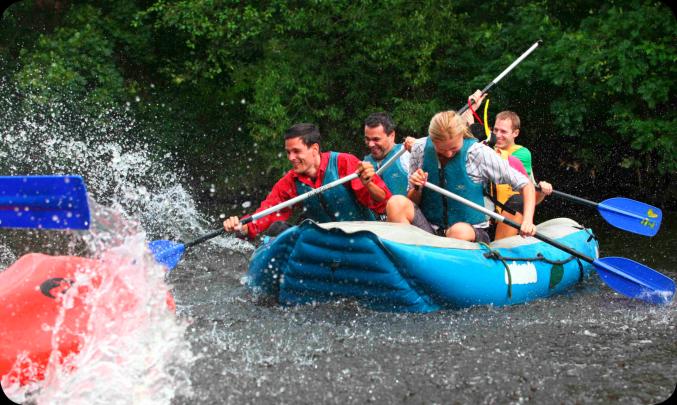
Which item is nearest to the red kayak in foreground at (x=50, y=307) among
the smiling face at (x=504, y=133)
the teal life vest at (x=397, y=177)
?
the teal life vest at (x=397, y=177)

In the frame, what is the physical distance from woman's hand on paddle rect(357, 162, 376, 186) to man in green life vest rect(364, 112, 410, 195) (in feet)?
3.47

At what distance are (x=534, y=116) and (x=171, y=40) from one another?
5.19 m

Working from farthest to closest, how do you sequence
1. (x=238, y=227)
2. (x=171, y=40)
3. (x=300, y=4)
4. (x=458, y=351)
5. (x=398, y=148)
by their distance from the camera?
(x=171, y=40)
(x=300, y=4)
(x=398, y=148)
(x=238, y=227)
(x=458, y=351)

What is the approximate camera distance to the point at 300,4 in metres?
10.3

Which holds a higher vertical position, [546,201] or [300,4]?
[300,4]

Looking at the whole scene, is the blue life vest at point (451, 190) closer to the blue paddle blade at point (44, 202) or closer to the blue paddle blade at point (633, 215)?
the blue paddle blade at point (633, 215)

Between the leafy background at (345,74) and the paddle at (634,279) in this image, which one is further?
the leafy background at (345,74)

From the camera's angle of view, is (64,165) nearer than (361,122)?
Yes

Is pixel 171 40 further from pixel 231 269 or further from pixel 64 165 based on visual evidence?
pixel 231 269

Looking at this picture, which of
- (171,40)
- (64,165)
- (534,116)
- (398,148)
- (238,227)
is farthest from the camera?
(171,40)

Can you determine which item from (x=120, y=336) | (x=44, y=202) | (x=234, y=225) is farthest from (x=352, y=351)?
(x=44, y=202)

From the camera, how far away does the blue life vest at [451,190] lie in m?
4.52

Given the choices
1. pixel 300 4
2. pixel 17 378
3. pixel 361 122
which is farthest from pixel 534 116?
pixel 17 378

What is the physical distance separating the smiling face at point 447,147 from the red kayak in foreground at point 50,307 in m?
1.93
